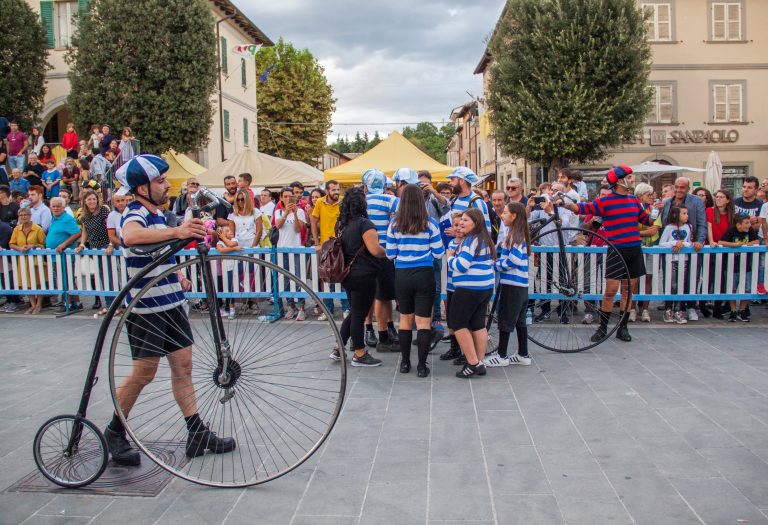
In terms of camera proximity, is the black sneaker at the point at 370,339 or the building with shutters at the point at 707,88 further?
the building with shutters at the point at 707,88

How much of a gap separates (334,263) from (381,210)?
1291mm

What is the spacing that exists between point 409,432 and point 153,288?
88.4 inches

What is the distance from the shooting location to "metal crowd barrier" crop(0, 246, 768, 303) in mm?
9664

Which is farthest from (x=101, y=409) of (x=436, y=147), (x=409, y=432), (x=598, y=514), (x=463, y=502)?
(x=436, y=147)

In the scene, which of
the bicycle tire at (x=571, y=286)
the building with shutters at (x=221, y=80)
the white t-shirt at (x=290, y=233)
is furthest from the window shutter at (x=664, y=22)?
the white t-shirt at (x=290, y=233)

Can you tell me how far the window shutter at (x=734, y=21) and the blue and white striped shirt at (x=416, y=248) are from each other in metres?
32.4

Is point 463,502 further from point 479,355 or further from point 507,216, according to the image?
point 507,216

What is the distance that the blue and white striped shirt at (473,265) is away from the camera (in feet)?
22.2

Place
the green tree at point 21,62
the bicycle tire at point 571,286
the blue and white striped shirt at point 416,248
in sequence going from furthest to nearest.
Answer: the green tree at point 21,62 → the bicycle tire at point 571,286 → the blue and white striped shirt at point 416,248

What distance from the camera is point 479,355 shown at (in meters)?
7.20

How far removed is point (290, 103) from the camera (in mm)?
50812

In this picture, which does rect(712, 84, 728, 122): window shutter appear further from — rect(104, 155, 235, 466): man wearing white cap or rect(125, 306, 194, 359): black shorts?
rect(125, 306, 194, 359): black shorts

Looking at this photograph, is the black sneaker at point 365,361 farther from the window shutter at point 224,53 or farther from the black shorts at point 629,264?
the window shutter at point 224,53

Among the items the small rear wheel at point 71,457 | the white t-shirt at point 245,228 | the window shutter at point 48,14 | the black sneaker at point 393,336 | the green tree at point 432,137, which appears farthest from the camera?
the green tree at point 432,137
